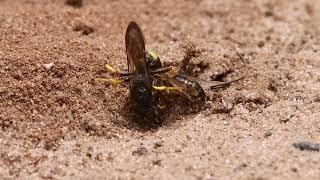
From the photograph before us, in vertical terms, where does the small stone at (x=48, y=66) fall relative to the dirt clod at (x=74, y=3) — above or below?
below

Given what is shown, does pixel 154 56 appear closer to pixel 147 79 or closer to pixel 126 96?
pixel 147 79

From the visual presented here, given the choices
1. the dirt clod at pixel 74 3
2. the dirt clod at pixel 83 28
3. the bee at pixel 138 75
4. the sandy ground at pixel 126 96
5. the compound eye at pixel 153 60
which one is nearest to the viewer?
the sandy ground at pixel 126 96

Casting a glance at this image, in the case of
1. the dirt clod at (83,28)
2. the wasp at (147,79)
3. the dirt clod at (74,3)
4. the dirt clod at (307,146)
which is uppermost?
the dirt clod at (74,3)

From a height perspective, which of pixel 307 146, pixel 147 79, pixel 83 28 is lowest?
pixel 307 146

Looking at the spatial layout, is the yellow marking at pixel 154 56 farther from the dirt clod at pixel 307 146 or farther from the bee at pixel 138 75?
the dirt clod at pixel 307 146

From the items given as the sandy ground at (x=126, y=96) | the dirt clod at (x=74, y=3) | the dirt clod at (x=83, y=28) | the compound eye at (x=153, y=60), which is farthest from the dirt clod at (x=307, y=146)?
the dirt clod at (x=74, y=3)

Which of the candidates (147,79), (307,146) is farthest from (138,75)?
(307,146)

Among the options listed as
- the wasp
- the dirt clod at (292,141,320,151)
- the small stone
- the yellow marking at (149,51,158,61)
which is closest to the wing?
the wasp
